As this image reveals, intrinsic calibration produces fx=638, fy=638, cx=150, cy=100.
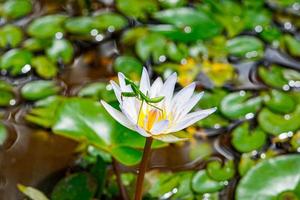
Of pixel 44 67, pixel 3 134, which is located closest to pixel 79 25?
pixel 44 67

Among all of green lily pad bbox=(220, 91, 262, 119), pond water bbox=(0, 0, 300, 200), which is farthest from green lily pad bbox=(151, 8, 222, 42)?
green lily pad bbox=(220, 91, 262, 119)

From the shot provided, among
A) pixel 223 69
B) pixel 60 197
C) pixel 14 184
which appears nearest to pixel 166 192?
pixel 60 197

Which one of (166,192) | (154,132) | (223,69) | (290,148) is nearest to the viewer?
(154,132)

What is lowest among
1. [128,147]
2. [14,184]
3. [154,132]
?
[14,184]

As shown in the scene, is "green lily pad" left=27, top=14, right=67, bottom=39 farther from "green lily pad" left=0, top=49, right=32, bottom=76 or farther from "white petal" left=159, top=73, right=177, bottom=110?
"white petal" left=159, top=73, right=177, bottom=110

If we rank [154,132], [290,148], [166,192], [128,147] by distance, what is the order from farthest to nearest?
1. [290,148]
2. [166,192]
3. [128,147]
4. [154,132]

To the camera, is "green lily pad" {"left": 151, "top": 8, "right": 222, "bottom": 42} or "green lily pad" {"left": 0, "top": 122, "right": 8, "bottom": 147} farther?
"green lily pad" {"left": 151, "top": 8, "right": 222, "bottom": 42}

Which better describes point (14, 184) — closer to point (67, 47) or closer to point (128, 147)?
point (128, 147)

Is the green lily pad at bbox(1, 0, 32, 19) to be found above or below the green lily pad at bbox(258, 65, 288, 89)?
above
